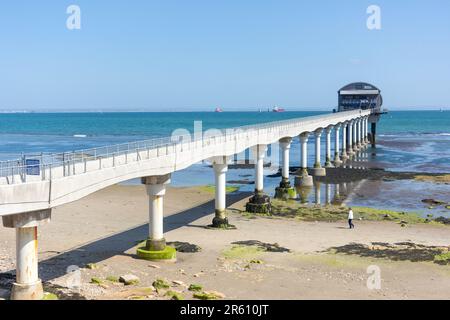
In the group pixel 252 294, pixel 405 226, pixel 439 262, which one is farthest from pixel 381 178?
pixel 252 294

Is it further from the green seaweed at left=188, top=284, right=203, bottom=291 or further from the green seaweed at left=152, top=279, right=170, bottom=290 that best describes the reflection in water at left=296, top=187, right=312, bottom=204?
the green seaweed at left=152, top=279, right=170, bottom=290

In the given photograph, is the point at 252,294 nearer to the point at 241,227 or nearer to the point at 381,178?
the point at 241,227

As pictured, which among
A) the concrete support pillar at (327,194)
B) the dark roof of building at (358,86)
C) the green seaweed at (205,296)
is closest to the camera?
the green seaweed at (205,296)

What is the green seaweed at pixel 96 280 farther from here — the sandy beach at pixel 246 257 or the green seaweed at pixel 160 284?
the green seaweed at pixel 160 284

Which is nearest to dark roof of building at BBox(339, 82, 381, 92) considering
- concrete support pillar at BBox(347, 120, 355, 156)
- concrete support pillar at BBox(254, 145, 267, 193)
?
concrete support pillar at BBox(347, 120, 355, 156)

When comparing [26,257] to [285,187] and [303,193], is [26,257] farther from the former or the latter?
[303,193]

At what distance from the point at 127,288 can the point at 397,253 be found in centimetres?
1436

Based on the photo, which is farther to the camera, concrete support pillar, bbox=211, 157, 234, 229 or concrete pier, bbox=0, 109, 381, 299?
concrete support pillar, bbox=211, 157, 234, 229

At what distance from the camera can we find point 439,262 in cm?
2538

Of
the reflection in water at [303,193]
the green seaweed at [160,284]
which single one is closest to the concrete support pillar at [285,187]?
the reflection in water at [303,193]

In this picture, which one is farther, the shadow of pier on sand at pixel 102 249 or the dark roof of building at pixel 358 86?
the dark roof of building at pixel 358 86

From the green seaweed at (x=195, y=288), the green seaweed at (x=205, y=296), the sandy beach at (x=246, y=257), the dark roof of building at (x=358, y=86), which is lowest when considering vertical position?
the sandy beach at (x=246, y=257)

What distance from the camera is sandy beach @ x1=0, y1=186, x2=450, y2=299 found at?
20.7 metres

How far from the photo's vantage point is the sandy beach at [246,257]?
20.7 m
